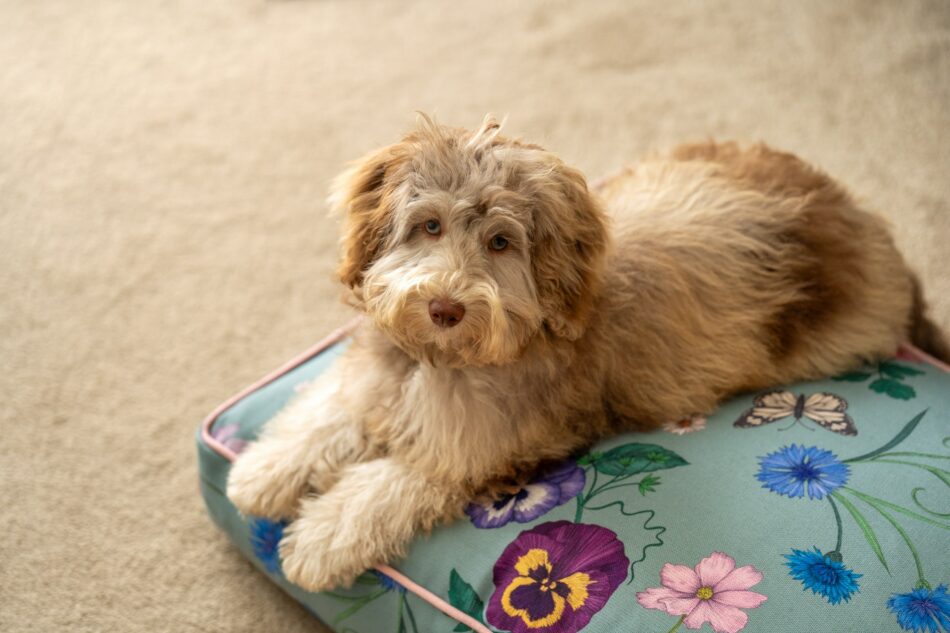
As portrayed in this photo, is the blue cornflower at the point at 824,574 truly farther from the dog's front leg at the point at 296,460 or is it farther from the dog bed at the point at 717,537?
the dog's front leg at the point at 296,460

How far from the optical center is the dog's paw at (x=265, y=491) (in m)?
2.13

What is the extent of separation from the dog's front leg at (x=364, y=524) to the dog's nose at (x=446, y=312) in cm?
46

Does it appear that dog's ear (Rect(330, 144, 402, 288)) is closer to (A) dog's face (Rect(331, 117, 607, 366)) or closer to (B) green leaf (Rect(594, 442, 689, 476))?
(A) dog's face (Rect(331, 117, 607, 366))

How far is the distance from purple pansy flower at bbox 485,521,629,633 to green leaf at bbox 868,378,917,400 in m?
0.80

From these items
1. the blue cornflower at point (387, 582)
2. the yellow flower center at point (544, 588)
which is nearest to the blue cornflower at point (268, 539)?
the blue cornflower at point (387, 582)

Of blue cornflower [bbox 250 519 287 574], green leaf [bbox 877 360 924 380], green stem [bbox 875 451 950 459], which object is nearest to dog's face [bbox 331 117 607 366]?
blue cornflower [bbox 250 519 287 574]

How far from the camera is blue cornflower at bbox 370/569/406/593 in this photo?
1.97 meters

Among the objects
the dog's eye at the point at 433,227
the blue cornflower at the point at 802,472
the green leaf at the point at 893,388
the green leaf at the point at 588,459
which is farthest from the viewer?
the green leaf at the point at 893,388

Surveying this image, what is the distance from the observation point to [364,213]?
1.88 meters

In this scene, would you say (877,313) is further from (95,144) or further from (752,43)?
(95,144)

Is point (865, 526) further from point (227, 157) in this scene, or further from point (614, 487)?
point (227, 157)

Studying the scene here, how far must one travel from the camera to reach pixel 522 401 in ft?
6.59

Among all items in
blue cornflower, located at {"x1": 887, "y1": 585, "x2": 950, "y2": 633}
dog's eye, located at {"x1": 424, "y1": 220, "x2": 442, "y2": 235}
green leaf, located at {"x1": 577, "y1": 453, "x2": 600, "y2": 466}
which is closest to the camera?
blue cornflower, located at {"x1": 887, "y1": 585, "x2": 950, "y2": 633}

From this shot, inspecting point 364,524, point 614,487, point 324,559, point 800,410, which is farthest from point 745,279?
point 324,559
